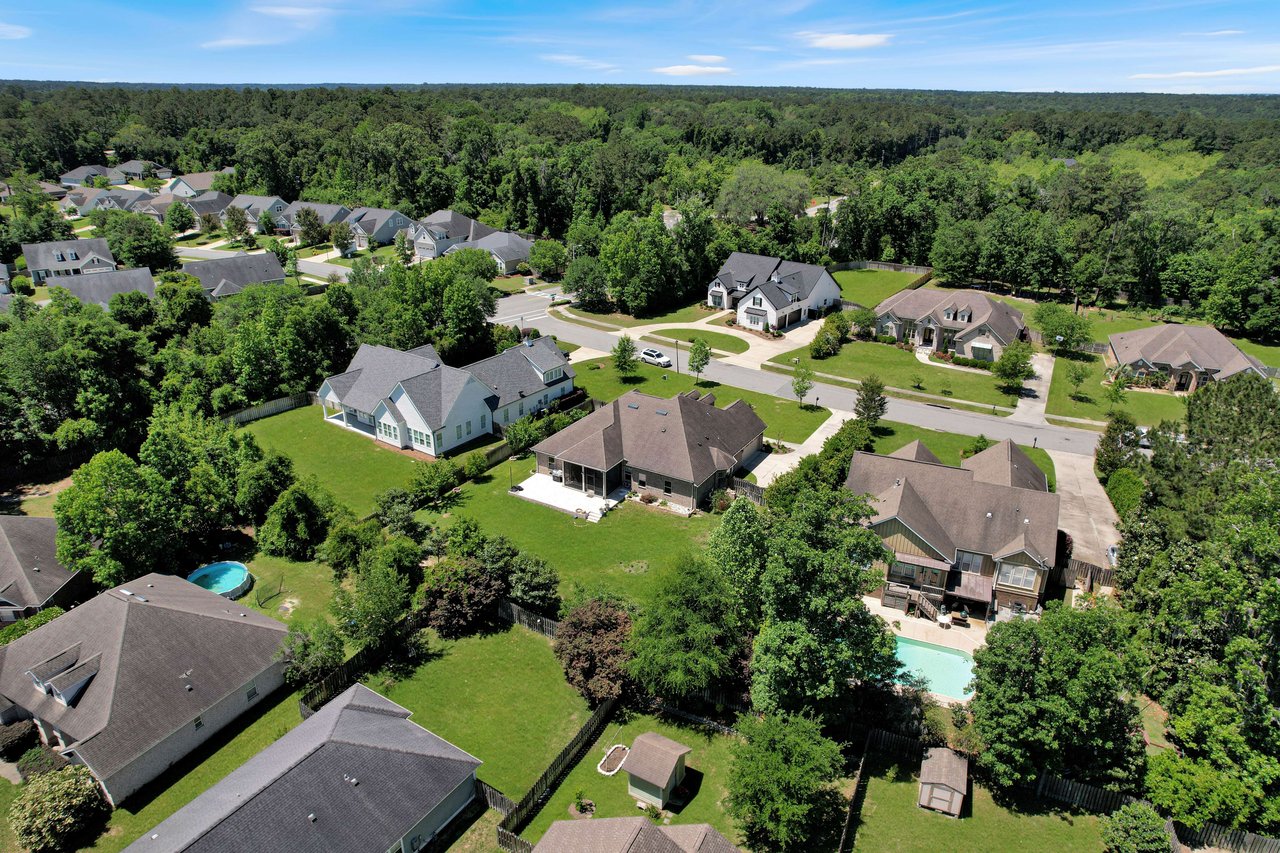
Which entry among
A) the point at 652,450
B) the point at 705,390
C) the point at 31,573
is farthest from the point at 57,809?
the point at 705,390

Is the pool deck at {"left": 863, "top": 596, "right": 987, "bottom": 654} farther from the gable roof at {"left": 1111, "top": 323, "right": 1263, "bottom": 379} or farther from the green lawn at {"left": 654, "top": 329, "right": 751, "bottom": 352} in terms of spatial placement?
the gable roof at {"left": 1111, "top": 323, "right": 1263, "bottom": 379}

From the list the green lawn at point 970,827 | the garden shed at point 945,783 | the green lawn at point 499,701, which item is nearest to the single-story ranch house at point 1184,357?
the green lawn at point 970,827

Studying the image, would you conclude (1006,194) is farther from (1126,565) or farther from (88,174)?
(88,174)

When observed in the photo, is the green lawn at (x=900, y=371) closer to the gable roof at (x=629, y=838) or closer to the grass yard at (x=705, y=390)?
the grass yard at (x=705, y=390)

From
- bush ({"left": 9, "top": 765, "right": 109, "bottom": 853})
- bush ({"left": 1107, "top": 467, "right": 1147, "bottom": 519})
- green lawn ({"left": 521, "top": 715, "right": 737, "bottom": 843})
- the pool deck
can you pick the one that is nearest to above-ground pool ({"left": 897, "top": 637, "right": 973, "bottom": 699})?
the pool deck

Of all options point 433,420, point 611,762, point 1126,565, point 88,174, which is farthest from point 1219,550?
point 88,174

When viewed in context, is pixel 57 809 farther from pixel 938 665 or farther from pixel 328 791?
pixel 938 665
